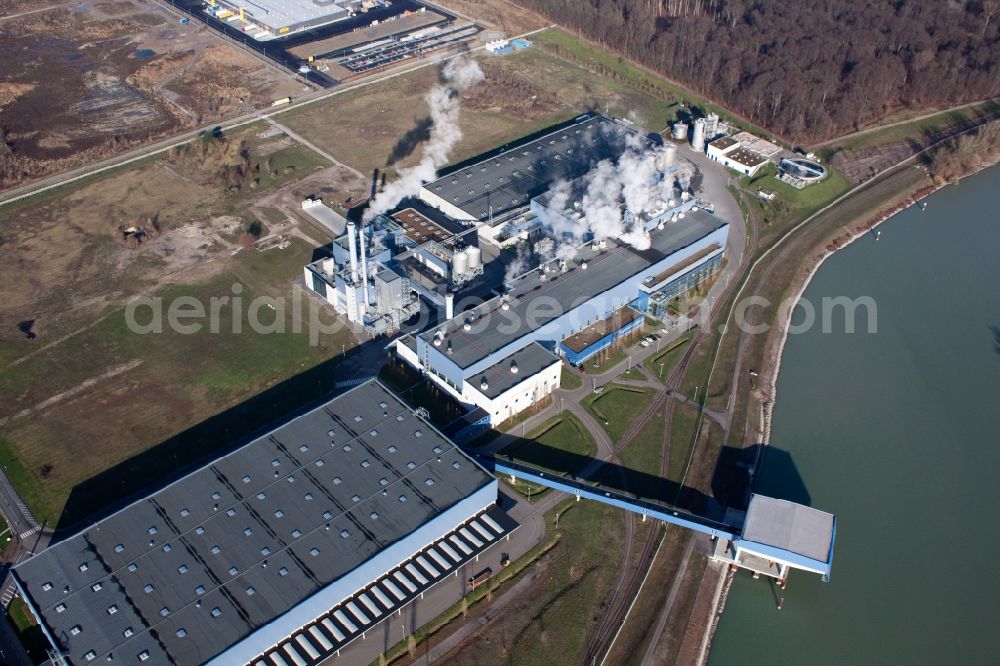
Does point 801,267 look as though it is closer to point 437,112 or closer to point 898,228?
point 898,228

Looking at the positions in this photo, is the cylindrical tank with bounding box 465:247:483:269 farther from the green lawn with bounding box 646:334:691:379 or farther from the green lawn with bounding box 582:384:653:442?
the green lawn with bounding box 646:334:691:379

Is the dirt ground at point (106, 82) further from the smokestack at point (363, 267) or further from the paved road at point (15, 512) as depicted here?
the paved road at point (15, 512)

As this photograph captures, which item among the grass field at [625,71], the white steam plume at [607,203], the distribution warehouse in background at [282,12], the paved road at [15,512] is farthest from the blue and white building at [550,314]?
the distribution warehouse in background at [282,12]

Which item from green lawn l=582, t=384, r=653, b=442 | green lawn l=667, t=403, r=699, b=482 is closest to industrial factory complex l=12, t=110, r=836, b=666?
green lawn l=582, t=384, r=653, b=442

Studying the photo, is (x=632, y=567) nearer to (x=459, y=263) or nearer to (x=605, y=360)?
(x=605, y=360)

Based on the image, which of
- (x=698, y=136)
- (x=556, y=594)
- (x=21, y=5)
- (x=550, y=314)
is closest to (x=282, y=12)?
(x=21, y=5)

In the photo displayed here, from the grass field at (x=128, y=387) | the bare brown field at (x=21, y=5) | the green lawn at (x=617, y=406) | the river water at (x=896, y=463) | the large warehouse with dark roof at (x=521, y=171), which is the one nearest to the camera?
the river water at (x=896, y=463)

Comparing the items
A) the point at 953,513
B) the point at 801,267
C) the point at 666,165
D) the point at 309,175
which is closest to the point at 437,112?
the point at 309,175
